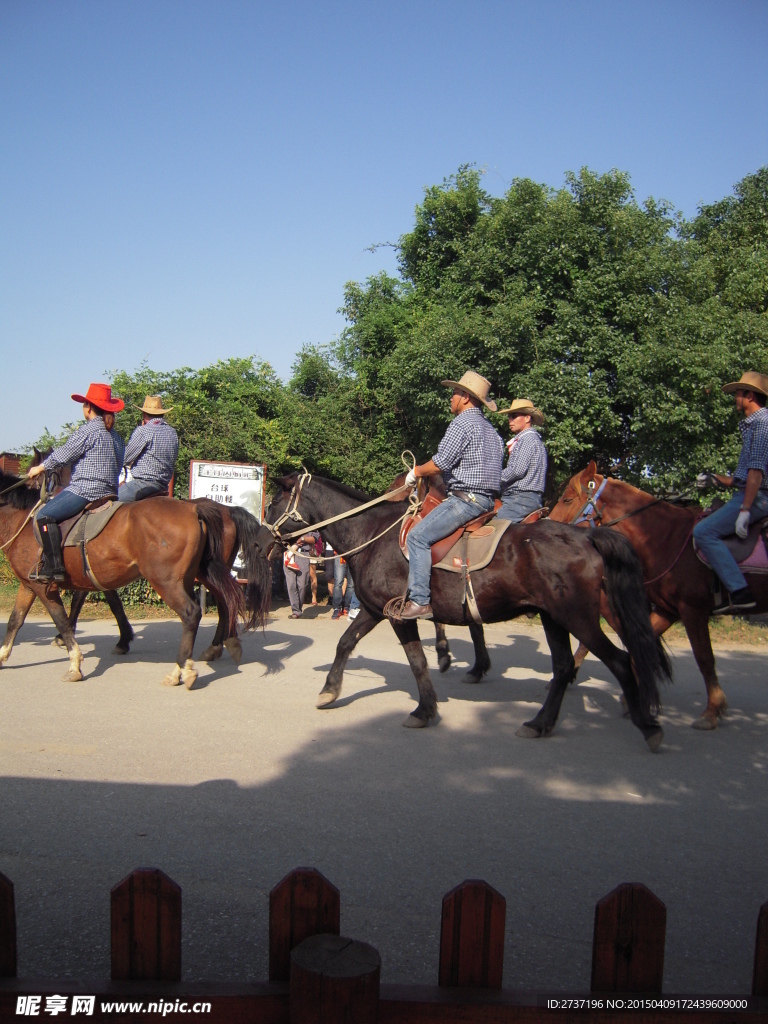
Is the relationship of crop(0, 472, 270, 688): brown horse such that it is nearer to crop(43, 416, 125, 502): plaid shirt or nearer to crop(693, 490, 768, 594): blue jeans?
crop(43, 416, 125, 502): plaid shirt

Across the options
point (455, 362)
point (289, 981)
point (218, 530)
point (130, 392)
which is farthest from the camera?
point (130, 392)

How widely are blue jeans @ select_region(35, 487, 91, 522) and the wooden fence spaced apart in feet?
21.2

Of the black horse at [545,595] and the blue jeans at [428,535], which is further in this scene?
the blue jeans at [428,535]

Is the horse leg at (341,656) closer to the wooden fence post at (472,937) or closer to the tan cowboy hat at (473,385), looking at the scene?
the tan cowboy hat at (473,385)

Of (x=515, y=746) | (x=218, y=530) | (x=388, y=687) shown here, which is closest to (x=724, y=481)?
(x=515, y=746)

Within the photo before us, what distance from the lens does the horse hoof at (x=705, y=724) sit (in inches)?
267

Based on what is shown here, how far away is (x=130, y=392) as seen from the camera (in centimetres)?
1655

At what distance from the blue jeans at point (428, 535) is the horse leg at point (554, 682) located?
106cm

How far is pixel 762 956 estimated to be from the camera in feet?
7.16

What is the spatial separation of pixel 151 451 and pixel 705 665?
20.7ft

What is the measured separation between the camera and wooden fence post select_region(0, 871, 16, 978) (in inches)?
83.2

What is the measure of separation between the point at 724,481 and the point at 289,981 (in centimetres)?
615

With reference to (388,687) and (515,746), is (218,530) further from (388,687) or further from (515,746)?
(515,746)

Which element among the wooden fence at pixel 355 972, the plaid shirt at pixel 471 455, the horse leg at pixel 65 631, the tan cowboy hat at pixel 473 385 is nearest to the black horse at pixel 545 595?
the plaid shirt at pixel 471 455
